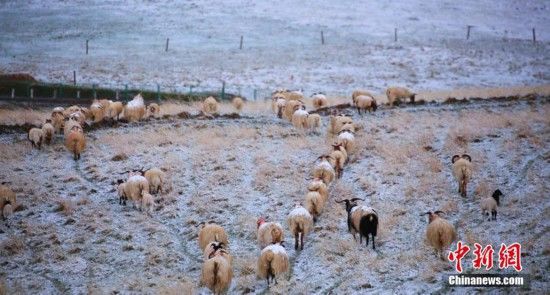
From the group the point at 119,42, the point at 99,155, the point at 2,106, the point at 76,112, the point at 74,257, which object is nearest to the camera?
the point at 74,257

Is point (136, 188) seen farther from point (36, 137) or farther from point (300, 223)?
point (36, 137)

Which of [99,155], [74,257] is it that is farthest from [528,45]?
[74,257]

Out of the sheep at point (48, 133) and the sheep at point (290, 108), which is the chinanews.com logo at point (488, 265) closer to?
the sheep at point (290, 108)

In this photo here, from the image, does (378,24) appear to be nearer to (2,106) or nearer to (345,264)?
(2,106)

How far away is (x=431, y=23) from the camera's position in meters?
56.2

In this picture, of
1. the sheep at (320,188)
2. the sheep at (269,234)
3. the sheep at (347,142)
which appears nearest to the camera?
the sheep at (269,234)

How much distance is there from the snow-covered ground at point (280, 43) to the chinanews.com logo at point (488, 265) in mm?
25494

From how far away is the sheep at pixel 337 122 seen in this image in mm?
20891

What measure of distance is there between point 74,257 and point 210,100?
13065mm

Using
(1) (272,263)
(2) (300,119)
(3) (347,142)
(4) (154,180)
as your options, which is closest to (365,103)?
(2) (300,119)

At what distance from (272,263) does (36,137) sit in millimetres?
12587

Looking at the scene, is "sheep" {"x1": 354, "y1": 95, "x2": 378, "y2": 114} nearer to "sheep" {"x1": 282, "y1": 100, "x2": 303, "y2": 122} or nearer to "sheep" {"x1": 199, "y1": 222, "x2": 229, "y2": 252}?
"sheep" {"x1": 282, "y1": 100, "x2": 303, "y2": 122}

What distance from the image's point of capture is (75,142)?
19.4 metres

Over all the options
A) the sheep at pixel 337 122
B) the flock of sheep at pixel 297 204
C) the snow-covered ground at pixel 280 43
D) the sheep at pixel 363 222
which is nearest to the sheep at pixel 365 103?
the flock of sheep at pixel 297 204
